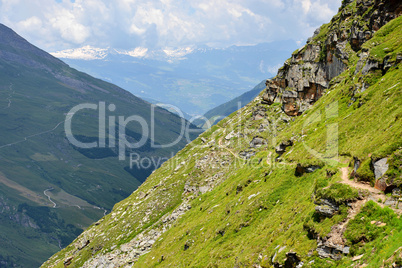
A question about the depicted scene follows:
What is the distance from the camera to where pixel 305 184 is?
38.5 meters

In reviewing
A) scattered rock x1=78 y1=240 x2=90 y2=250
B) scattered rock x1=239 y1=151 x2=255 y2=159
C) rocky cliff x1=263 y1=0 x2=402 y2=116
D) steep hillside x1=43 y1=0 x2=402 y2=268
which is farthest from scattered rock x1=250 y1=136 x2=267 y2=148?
scattered rock x1=78 y1=240 x2=90 y2=250

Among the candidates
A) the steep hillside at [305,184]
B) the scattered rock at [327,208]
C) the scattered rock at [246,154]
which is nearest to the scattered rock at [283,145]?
the steep hillside at [305,184]

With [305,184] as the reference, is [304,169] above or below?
above

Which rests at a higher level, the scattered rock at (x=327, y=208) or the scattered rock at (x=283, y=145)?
the scattered rock at (x=283, y=145)

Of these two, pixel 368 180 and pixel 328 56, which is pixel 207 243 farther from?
pixel 328 56

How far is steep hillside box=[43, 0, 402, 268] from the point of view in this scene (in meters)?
23.8

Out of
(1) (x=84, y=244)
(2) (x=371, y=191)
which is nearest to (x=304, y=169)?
(2) (x=371, y=191)

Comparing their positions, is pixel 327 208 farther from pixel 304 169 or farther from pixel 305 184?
pixel 304 169

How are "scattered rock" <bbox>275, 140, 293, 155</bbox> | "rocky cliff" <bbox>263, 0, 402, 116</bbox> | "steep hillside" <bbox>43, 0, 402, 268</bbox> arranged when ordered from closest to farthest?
"steep hillside" <bbox>43, 0, 402, 268</bbox>, "scattered rock" <bbox>275, 140, 293, 155</bbox>, "rocky cliff" <bbox>263, 0, 402, 116</bbox>

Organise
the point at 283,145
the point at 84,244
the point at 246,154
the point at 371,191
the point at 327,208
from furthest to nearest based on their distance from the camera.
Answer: the point at 84,244 → the point at 246,154 → the point at 283,145 → the point at 327,208 → the point at 371,191

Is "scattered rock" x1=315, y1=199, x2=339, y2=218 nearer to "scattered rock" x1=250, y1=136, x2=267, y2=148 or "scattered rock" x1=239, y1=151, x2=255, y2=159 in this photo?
"scattered rock" x1=239, y1=151, x2=255, y2=159

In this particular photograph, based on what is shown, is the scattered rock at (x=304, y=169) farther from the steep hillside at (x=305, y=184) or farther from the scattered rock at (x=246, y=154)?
the scattered rock at (x=246, y=154)

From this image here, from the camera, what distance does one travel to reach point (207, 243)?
160 feet

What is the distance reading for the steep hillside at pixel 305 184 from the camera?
23828mm
